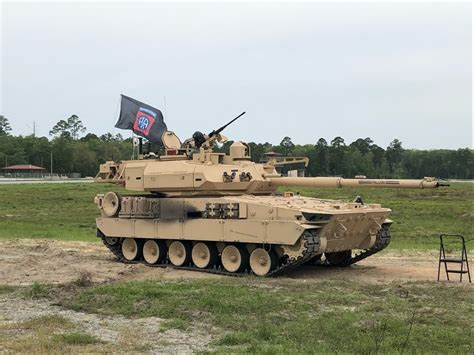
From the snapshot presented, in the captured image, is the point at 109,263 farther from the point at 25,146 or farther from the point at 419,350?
the point at 25,146

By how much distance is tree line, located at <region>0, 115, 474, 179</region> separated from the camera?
238 ft

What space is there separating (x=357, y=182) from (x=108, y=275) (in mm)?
6289

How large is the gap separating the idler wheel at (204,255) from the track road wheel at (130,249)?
7.55 ft

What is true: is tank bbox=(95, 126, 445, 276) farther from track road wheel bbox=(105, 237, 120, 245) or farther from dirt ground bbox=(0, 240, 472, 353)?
dirt ground bbox=(0, 240, 472, 353)

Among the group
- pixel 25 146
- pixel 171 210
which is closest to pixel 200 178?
pixel 171 210

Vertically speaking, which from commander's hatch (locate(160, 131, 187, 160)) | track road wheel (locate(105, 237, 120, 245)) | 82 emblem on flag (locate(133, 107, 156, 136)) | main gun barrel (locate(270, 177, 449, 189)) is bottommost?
track road wheel (locate(105, 237, 120, 245))

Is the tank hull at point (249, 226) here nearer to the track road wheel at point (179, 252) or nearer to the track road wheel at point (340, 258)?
the track road wheel at point (179, 252)

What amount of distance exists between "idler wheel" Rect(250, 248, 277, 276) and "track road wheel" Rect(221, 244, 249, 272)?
0.24 meters

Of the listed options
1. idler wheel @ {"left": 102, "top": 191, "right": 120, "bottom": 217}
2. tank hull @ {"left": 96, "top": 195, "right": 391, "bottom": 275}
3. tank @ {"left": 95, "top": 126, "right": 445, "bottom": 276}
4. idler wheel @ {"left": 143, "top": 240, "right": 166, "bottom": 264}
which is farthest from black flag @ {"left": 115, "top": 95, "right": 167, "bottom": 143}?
idler wheel @ {"left": 143, "top": 240, "right": 166, "bottom": 264}

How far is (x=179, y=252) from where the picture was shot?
1853 cm

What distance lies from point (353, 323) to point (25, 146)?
3823 inches

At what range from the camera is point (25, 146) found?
101688mm

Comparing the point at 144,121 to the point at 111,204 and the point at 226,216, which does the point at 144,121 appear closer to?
the point at 111,204

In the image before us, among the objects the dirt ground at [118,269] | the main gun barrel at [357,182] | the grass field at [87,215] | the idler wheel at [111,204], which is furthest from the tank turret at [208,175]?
the grass field at [87,215]
